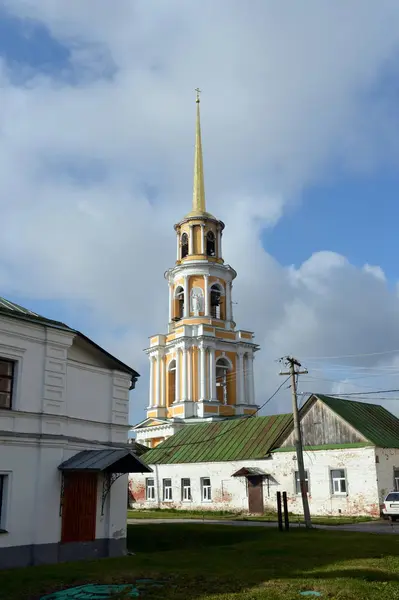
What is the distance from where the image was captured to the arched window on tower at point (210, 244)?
55375mm

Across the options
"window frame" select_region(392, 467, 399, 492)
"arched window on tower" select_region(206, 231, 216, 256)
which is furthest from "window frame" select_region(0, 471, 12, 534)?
"arched window on tower" select_region(206, 231, 216, 256)

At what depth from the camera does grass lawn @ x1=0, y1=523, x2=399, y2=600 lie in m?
10.4

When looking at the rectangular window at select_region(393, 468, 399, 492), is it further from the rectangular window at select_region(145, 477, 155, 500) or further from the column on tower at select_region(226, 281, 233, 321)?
the column on tower at select_region(226, 281, 233, 321)

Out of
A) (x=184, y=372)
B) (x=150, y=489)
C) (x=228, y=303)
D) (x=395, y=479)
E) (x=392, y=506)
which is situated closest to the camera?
(x=392, y=506)

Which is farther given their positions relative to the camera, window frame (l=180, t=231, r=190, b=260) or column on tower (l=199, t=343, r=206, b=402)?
window frame (l=180, t=231, r=190, b=260)

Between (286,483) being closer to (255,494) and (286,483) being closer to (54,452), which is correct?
(255,494)

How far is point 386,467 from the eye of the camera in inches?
1137

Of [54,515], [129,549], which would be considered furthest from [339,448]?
[54,515]

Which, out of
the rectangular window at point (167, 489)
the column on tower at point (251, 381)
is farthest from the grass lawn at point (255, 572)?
the column on tower at point (251, 381)

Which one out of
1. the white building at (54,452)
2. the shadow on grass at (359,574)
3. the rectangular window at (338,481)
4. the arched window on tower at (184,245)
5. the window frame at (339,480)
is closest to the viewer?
the shadow on grass at (359,574)

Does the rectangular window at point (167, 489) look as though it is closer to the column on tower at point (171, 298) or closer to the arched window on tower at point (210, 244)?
the column on tower at point (171, 298)

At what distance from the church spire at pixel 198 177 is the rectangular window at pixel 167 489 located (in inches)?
1025

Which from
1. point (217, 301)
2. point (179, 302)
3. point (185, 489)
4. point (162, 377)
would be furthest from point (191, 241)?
point (185, 489)

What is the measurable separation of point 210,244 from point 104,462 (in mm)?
40857
